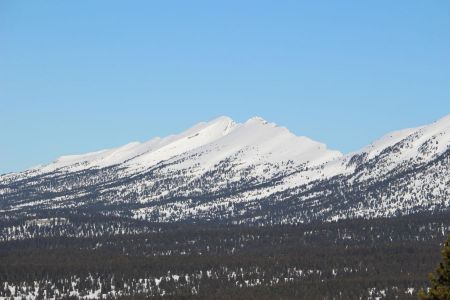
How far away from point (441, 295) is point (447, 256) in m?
2.36

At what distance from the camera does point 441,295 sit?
49.8m

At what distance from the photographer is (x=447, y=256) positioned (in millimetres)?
50312
